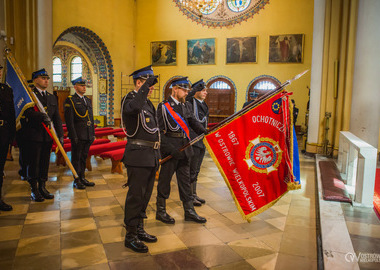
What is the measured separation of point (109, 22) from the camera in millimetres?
14734

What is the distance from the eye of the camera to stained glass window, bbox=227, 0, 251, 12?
1462 cm

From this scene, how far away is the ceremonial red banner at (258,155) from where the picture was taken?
3037mm

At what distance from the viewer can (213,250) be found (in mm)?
2900

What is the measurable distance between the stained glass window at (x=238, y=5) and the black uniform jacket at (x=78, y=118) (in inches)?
461

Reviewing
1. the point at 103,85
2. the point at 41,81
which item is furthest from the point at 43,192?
the point at 103,85

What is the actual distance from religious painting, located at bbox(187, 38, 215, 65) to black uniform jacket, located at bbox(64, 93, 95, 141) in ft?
35.7

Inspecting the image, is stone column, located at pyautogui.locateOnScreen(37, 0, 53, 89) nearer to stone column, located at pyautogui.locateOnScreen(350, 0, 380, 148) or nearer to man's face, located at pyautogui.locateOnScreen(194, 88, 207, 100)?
man's face, located at pyautogui.locateOnScreen(194, 88, 207, 100)

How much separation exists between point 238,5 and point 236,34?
1371 millimetres

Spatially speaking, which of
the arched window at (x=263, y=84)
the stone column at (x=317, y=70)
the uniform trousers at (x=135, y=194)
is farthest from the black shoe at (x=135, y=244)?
the arched window at (x=263, y=84)

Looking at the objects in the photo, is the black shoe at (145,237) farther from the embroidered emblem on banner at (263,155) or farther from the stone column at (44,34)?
the stone column at (44,34)

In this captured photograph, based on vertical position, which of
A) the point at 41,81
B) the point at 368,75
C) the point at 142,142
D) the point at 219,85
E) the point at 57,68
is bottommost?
the point at 142,142

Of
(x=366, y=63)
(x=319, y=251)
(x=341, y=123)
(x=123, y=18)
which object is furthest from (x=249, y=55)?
(x=319, y=251)

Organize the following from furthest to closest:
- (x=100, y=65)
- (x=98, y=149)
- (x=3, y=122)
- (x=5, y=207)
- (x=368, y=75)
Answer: (x=100, y=65) → (x=98, y=149) → (x=368, y=75) → (x=5, y=207) → (x=3, y=122)

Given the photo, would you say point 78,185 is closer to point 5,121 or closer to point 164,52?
point 5,121
